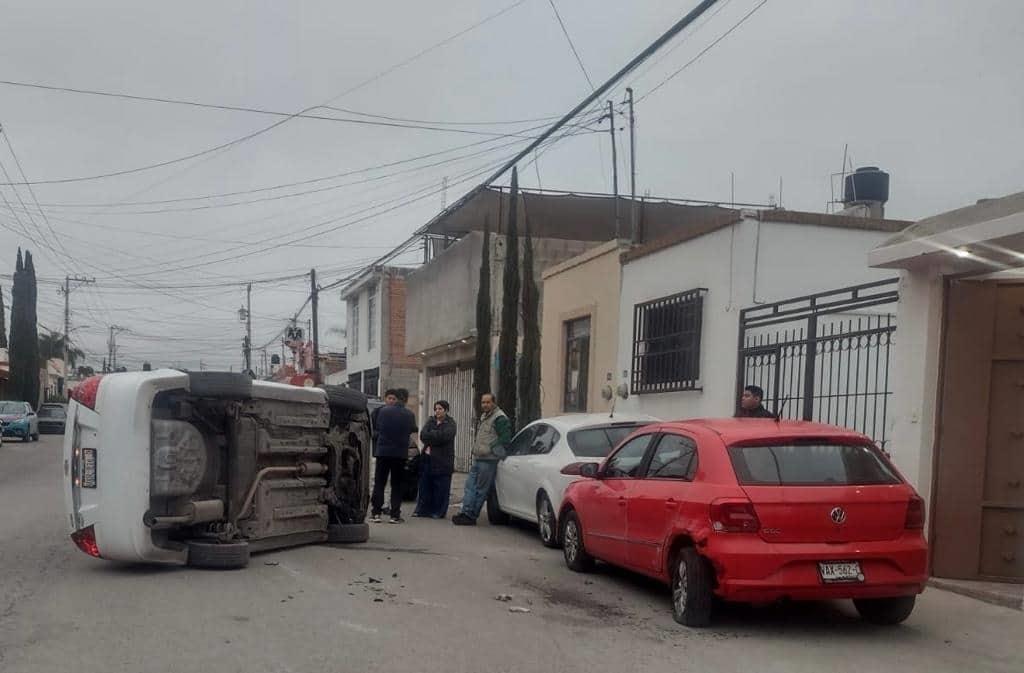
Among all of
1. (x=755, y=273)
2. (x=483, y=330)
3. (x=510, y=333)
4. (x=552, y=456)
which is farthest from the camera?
(x=483, y=330)

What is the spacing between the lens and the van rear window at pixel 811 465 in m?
6.97

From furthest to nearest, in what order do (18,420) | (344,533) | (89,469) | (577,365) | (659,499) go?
(18,420) → (577,365) → (344,533) → (89,469) → (659,499)

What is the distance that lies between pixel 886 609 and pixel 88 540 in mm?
6511

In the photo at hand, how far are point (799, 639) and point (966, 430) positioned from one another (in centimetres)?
302

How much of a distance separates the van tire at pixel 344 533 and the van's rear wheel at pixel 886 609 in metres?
5.46

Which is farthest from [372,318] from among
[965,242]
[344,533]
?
[965,242]

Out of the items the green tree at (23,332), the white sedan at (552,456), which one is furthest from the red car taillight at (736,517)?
the green tree at (23,332)

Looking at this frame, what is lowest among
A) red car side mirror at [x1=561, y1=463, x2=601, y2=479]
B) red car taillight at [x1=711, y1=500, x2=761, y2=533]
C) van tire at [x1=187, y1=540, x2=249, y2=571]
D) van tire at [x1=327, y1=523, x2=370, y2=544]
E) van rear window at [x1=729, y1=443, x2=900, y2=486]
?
van tire at [x1=327, y1=523, x2=370, y2=544]

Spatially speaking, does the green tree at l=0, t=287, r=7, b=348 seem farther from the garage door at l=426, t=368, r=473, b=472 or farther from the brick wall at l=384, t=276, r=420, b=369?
the garage door at l=426, t=368, r=473, b=472

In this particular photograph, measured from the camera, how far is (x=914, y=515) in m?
6.98

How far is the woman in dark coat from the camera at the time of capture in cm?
1373

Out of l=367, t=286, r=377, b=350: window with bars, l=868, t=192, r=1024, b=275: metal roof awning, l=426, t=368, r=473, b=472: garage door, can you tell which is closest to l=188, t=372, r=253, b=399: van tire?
l=868, t=192, r=1024, b=275: metal roof awning

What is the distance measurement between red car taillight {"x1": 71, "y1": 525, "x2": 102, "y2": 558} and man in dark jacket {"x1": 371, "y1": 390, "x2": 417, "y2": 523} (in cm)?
509

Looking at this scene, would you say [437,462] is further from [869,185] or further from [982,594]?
[869,185]
